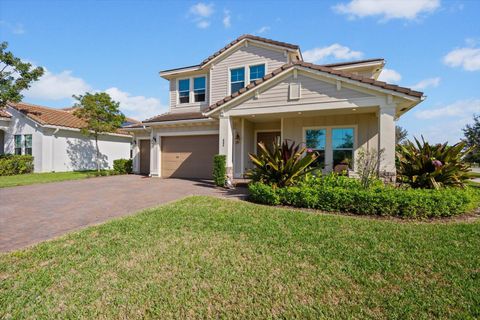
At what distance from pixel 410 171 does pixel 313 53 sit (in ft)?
36.3

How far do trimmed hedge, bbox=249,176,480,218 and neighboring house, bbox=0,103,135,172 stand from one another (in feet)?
58.8

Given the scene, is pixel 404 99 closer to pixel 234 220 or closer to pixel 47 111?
pixel 234 220

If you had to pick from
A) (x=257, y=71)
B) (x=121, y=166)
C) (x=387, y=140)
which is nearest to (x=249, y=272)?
(x=387, y=140)

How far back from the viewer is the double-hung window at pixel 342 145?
36.3 ft

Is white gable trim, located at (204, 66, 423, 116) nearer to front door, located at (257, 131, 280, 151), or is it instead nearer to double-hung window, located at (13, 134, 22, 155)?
front door, located at (257, 131, 280, 151)

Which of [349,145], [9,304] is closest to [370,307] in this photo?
[9,304]

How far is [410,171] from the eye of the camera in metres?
7.55

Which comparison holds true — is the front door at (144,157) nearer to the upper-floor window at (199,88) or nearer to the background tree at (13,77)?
the upper-floor window at (199,88)

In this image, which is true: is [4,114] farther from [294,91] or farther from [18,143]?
[294,91]

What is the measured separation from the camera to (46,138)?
55.4ft

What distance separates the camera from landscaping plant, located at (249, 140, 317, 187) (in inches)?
285

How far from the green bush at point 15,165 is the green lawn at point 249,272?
16130 mm

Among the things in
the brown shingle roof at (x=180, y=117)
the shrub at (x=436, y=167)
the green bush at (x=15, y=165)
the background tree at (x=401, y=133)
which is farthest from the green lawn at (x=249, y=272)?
the background tree at (x=401, y=133)

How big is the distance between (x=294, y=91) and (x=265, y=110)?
141 centimetres
